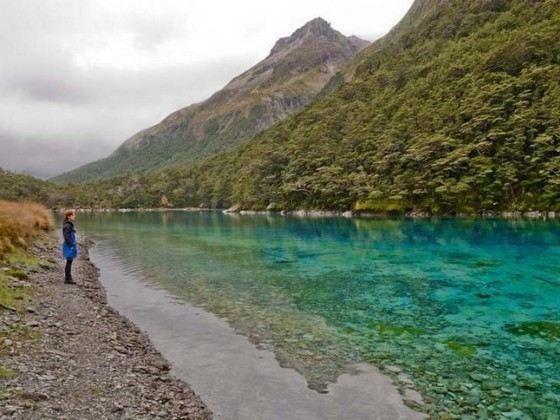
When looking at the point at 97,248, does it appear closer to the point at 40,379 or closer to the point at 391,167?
→ the point at 40,379

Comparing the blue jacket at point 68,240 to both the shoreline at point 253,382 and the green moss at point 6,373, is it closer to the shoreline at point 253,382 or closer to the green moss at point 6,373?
the shoreline at point 253,382

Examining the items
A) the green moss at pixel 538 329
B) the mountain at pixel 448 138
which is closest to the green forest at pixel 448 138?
the mountain at pixel 448 138

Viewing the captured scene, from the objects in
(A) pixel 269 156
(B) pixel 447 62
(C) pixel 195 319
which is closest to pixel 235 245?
(C) pixel 195 319

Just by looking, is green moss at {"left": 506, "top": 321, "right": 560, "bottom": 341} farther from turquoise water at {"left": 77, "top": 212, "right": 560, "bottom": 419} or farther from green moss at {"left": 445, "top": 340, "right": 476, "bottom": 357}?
green moss at {"left": 445, "top": 340, "right": 476, "bottom": 357}

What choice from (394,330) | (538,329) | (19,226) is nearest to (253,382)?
(394,330)

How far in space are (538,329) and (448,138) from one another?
83.4 meters

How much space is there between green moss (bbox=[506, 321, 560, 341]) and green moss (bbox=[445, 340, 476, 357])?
8.34 ft

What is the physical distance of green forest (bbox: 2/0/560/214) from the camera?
278 ft

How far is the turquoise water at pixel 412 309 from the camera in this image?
1204 centimetres

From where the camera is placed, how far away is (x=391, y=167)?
103875 millimetres

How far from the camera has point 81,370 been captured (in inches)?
444

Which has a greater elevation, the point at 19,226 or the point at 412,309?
the point at 19,226

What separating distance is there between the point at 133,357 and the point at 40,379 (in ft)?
12.3

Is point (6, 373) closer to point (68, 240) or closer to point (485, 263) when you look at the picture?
point (68, 240)
